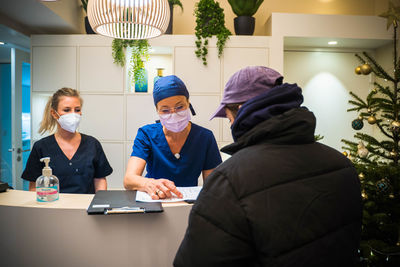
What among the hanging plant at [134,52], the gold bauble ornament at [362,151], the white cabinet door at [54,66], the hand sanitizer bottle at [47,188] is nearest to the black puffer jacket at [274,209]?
the hand sanitizer bottle at [47,188]

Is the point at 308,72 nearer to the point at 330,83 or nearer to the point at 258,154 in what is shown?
the point at 330,83

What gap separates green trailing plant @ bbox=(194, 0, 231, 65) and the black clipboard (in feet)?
7.75

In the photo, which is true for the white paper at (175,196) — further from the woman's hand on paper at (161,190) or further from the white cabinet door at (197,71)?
the white cabinet door at (197,71)

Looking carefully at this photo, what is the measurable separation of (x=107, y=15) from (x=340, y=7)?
3511 millimetres

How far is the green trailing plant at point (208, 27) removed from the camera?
338 centimetres

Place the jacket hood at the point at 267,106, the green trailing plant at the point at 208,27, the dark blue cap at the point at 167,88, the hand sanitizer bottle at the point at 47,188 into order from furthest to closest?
the green trailing plant at the point at 208,27
the dark blue cap at the point at 167,88
the hand sanitizer bottle at the point at 47,188
the jacket hood at the point at 267,106

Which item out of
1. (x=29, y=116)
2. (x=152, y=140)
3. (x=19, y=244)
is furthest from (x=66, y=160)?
(x=29, y=116)

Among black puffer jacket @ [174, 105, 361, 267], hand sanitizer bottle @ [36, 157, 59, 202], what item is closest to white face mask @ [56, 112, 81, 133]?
hand sanitizer bottle @ [36, 157, 59, 202]

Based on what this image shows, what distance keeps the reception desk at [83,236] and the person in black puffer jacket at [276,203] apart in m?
0.50

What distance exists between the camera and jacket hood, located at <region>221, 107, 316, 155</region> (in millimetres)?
768

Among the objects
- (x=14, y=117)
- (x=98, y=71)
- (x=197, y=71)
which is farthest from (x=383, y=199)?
(x=14, y=117)

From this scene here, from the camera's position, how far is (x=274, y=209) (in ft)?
2.31

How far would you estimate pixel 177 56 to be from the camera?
3.46 meters

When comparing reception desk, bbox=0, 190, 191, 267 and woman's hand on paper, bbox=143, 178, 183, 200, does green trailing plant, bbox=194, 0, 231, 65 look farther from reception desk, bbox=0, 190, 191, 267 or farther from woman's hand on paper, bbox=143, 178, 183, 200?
reception desk, bbox=0, 190, 191, 267
